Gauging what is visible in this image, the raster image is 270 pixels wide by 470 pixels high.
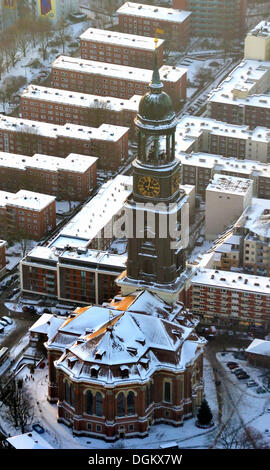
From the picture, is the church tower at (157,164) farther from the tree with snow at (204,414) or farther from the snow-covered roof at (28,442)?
the snow-covered roof at (28,442)

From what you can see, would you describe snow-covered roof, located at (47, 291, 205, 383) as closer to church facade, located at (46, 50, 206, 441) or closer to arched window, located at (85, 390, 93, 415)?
church facade, located at (46, 50, 206, 441)

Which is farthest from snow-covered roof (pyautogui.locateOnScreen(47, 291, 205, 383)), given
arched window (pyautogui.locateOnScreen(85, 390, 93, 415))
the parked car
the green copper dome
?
the green copper dome

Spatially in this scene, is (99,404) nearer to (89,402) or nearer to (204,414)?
(89,402)

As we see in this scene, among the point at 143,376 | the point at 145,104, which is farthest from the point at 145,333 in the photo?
the point at 145,104

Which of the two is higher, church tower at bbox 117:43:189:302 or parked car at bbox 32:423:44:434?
church tower at bbox 117:43:189:302

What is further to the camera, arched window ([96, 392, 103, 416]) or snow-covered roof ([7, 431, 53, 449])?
arched window ([96, 392, 103, 416])

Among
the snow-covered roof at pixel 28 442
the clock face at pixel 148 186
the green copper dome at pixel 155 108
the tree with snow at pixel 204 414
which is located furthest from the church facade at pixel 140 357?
the snow-covered roof at pixel 28 442
